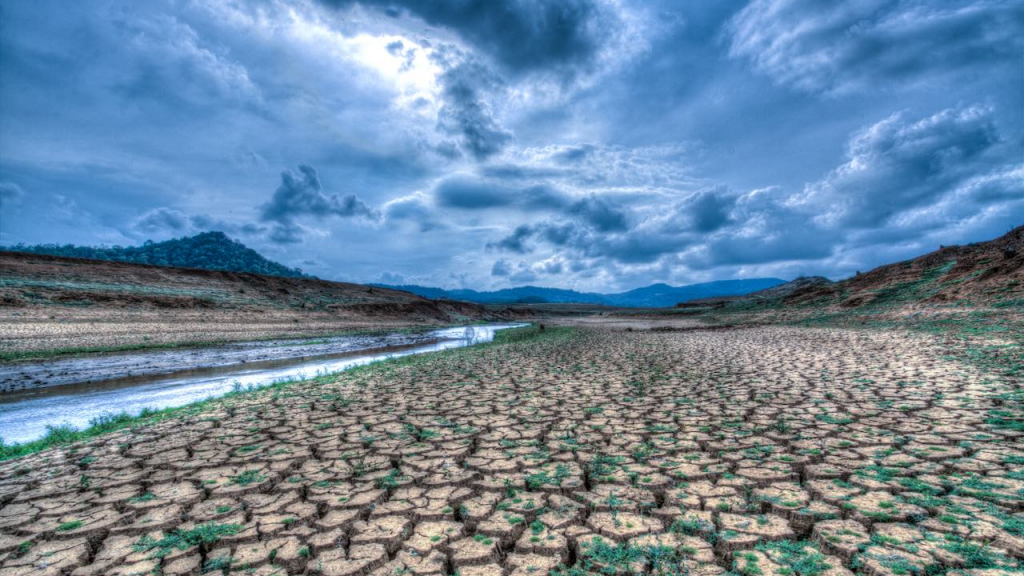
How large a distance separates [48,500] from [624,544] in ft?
14.2

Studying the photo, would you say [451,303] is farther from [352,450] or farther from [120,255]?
[120,255]

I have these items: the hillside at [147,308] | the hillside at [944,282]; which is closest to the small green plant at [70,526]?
the hillside at [147,308]

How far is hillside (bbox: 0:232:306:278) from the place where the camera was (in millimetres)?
74688

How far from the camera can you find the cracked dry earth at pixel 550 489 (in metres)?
2.28

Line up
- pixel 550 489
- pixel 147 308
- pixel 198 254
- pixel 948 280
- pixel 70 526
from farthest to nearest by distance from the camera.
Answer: pixel 198 254
pixel 147 308
pixel 948 280
pixel 550 489
pixel 70 526

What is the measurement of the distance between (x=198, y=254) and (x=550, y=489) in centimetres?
10435

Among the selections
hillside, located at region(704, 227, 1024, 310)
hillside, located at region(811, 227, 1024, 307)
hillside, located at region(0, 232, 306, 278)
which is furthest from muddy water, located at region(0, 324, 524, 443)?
hillside, located at region(0, 232, 306, 278)

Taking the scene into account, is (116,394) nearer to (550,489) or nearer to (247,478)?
(247,478)

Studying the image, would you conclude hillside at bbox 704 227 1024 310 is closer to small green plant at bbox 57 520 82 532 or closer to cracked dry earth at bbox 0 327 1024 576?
cracked dry earth at bbox 0 327 1024 576

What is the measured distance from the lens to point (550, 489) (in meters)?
3.09

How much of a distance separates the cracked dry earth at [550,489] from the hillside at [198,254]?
82.0m

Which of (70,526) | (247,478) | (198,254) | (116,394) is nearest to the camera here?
(70,526)

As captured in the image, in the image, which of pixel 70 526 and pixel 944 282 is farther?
pixel 944 282

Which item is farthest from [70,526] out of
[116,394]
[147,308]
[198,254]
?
[198,254]
